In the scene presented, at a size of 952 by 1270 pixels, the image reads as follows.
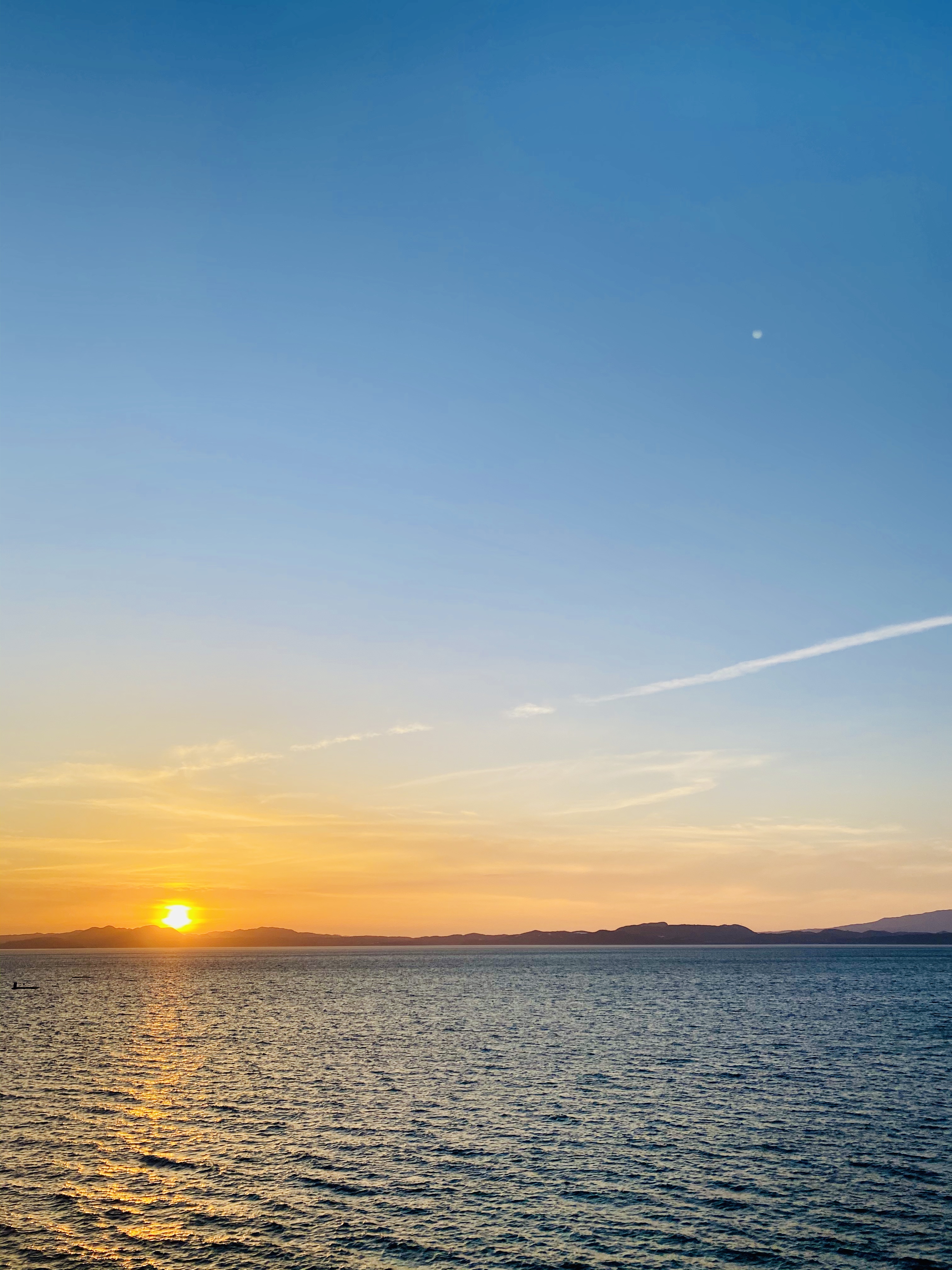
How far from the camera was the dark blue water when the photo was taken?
34.3 metres

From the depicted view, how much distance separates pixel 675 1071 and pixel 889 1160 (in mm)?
29124

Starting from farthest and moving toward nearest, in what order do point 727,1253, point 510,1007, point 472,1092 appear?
point 510,1007 → point 472,1092 → point 727,1253

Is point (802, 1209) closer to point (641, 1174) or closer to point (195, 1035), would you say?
point (641, 1174)

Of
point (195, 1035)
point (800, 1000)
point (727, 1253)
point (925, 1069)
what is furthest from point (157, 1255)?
point (800, 1000)

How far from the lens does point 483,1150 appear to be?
48.2 m

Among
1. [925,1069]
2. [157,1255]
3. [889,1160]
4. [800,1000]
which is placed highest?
[157,1255]

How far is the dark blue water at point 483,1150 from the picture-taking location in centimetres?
3431

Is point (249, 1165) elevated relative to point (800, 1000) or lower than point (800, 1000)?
elevated

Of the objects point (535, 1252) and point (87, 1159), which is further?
point (87, 1159)

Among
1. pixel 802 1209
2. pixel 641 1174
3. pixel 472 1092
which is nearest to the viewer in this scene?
pixel 802 1209

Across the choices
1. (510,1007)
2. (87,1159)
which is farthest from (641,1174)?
(510,1007)

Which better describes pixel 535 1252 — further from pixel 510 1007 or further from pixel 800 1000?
pixel 800 1000

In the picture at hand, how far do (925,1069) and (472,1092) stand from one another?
3810 cm

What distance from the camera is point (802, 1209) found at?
1489 inches
